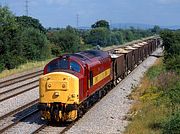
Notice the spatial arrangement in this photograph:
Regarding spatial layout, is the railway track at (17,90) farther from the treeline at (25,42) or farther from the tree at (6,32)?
the tree at (6,32)

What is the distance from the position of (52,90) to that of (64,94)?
0.54 m

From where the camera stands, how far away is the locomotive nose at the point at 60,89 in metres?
18.0

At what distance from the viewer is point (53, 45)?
7006 centimetres

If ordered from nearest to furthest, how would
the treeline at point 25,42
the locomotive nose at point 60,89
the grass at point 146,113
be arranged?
the grass at point 146,113 → the locomotive nose at point 60,89 → the treeline at point 25,42

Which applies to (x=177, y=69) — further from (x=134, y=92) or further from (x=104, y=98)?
(x=104, y=98)

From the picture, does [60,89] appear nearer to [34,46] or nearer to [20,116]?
[20,116]

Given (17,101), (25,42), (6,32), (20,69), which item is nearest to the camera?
(17,101)

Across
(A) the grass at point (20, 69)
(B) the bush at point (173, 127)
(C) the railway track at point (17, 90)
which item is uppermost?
(B) the bush at point (173, 127)

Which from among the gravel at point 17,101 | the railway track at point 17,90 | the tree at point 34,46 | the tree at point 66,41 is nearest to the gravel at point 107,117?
the gravel at point 17,101

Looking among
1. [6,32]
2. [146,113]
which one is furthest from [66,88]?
[6,32]

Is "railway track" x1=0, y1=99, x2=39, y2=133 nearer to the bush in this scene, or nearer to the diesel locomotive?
the diesel locomotive

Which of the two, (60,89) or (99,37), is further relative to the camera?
(99,37)

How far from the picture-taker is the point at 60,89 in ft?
59.3

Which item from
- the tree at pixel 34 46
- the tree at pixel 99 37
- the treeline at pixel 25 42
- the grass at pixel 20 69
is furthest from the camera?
the tree at pixel 99 37
